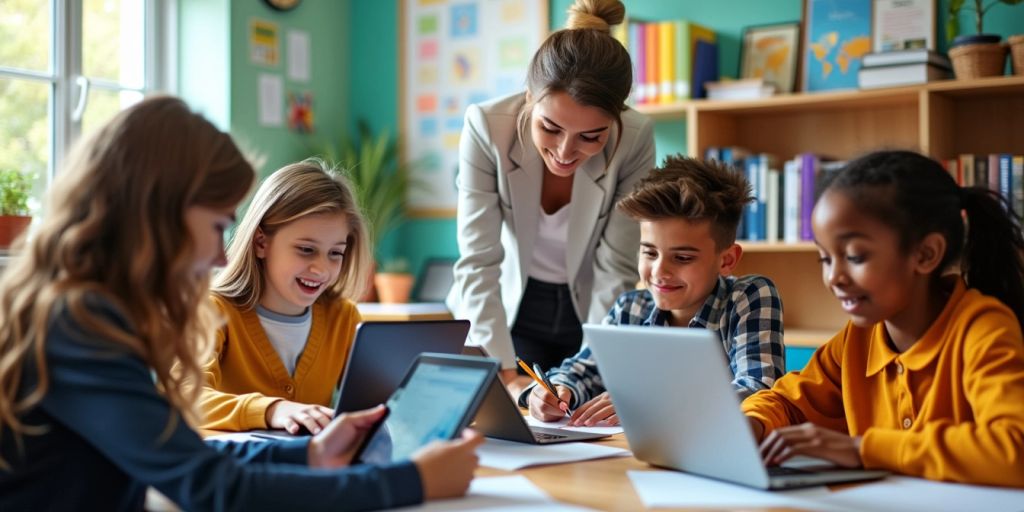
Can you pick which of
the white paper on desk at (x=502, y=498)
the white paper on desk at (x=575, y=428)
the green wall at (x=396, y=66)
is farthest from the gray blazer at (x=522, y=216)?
the green wall at (x=396, y=66)

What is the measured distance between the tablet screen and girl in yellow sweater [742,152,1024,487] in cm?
39

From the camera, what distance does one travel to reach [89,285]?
1.06m

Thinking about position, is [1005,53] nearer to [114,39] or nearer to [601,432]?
[601,432]

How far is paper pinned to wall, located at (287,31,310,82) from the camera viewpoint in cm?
439

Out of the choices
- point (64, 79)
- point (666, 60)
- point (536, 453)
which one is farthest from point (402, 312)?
point (536, 453)

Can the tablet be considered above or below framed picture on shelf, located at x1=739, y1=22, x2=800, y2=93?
below

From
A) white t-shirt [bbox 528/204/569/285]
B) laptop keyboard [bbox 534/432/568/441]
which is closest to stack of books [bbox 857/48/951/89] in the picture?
white t-shirt [bbox 528/204/569/285]

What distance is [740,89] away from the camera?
11.5ft

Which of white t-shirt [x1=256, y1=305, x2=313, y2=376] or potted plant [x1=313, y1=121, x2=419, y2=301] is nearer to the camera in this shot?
white t-shirt [x1=256, y1=305, x2=313, y2=376]

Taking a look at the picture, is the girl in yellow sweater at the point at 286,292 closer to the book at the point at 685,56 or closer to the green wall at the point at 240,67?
the book at the point at 685,56

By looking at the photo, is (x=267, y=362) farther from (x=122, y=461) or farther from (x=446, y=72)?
(x=446, y=72)

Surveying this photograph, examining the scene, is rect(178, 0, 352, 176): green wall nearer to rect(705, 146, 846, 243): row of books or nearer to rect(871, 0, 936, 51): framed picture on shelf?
rect(705, 146, 846, 243): row of books

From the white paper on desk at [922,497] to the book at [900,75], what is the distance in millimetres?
2200

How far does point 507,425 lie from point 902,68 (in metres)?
2.17
